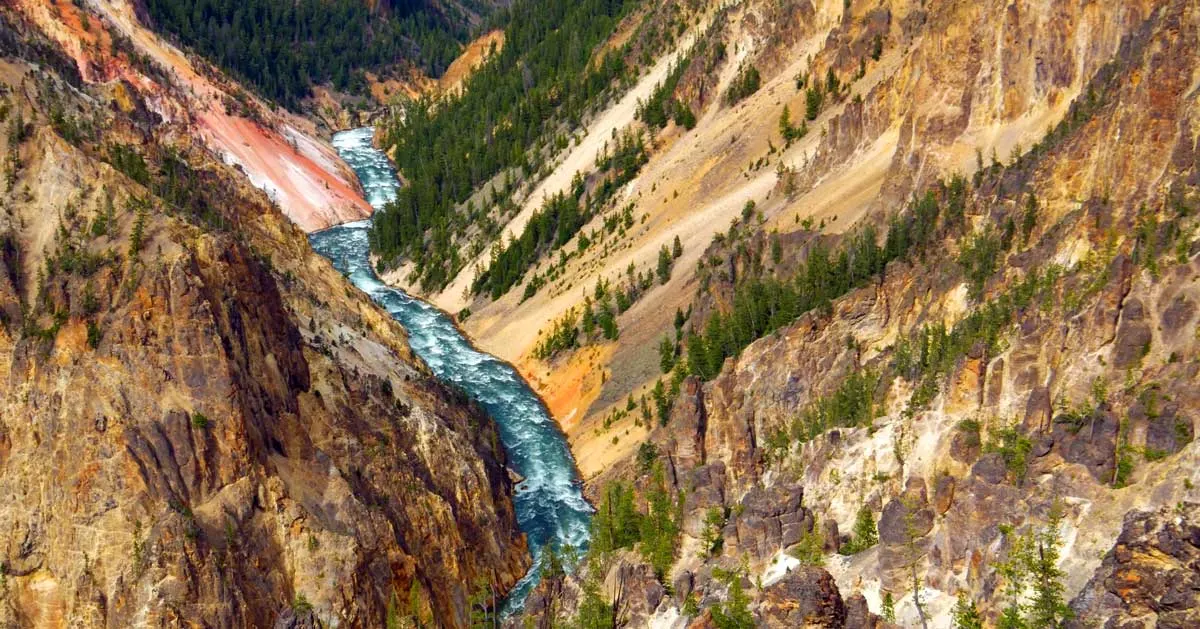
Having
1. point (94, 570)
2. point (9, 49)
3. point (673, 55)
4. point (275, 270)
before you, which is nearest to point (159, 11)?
point (673, 55)

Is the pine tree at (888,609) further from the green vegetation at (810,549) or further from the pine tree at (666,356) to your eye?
the pine tree at (666,356)

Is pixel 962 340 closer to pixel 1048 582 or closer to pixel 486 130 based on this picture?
pixel 1048 582

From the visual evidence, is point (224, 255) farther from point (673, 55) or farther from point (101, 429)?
point (673, 55)

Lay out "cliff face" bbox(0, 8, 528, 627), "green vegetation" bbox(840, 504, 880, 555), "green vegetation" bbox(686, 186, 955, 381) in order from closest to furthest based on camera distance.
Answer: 1. "green vegetation" bbox(840, 504, 880, 555)
2. "cliff face" bbox(0, 8, 528, 627)
3. "green vegetation" bbox(686, 186, 955, 381)

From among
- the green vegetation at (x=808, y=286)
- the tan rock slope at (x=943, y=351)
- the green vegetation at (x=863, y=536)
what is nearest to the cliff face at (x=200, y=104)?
the tan rock slope at (x=943, y=351)

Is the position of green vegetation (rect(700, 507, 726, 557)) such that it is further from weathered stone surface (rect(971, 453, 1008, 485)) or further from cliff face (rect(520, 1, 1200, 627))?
weathered stone surface (rect(971, 453, 1008, 485))

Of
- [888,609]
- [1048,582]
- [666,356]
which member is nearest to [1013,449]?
[888,609]

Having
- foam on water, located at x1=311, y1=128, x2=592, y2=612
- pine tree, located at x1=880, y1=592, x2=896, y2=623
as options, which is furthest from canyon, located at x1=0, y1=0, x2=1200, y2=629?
foam on water, located at x1=311, y1=128, x2=592, y2=612
